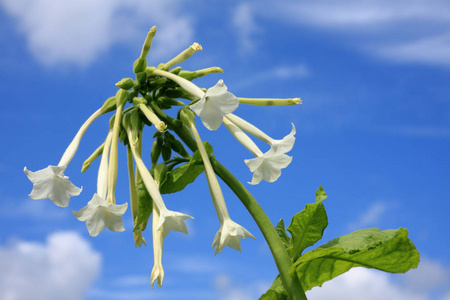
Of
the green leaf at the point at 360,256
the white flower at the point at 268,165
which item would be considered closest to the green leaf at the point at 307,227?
the green leaf at the point at 360,256

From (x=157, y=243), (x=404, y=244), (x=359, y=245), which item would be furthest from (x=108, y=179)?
(x=404, y=244)

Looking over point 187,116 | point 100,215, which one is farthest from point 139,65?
point 100,215

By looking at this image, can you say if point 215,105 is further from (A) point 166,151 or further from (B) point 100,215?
(B) point 100,215

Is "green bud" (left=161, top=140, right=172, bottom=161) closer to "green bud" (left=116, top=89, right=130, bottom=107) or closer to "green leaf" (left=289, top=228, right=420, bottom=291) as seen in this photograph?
"green bud" (left=116, top=89, right=130, bottom=107)

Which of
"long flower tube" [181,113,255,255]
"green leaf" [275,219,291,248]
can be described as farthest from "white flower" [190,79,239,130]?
"green leaf" [275,219,291,248]

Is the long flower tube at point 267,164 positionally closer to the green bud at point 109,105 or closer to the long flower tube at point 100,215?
the long flower tube at point 100,215

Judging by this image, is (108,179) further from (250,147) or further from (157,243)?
(250,147)
